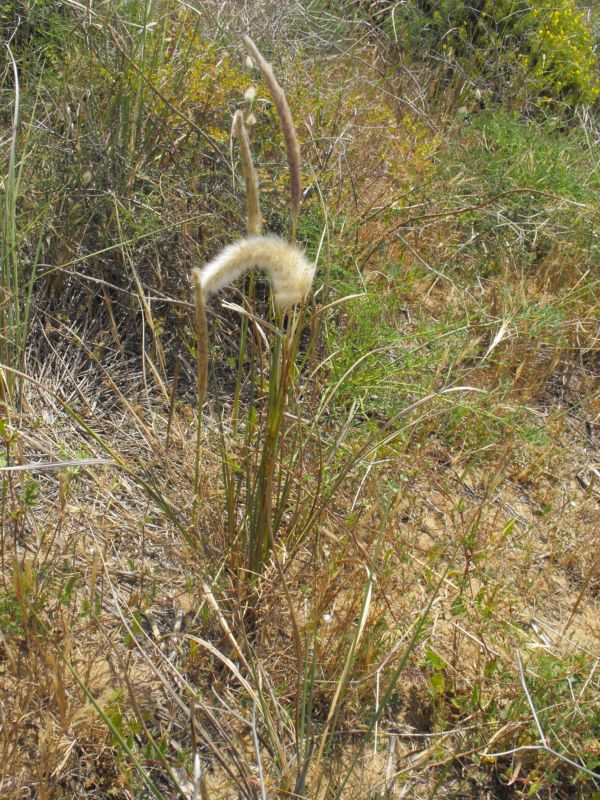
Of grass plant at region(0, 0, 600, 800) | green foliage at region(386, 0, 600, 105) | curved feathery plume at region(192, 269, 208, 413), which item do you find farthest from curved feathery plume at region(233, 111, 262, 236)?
green foliage at region(386, 0, 600, 105)

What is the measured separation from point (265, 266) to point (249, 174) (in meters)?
0.16

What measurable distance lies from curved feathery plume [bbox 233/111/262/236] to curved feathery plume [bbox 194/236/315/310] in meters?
0.07

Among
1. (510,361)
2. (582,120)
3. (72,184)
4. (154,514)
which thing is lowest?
(154,514)

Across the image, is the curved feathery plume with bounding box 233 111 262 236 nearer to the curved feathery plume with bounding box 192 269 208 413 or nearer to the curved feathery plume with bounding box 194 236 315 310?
the curved feathery plume with bounding box 194 236 315 310

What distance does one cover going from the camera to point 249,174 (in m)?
1.25

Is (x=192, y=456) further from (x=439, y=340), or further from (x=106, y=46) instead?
(x=106, y=46)

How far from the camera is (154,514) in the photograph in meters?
2.01

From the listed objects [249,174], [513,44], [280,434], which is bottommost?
[280,434]

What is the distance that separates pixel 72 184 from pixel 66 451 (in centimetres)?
95

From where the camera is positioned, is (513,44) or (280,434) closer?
(280,434)

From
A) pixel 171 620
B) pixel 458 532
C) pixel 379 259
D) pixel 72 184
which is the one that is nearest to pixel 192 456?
pixel 171 620

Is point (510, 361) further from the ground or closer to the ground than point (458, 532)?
further from the ground

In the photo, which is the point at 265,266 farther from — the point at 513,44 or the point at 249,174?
the point at 513,44

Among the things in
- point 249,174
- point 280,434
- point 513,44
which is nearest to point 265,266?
point 249,174
